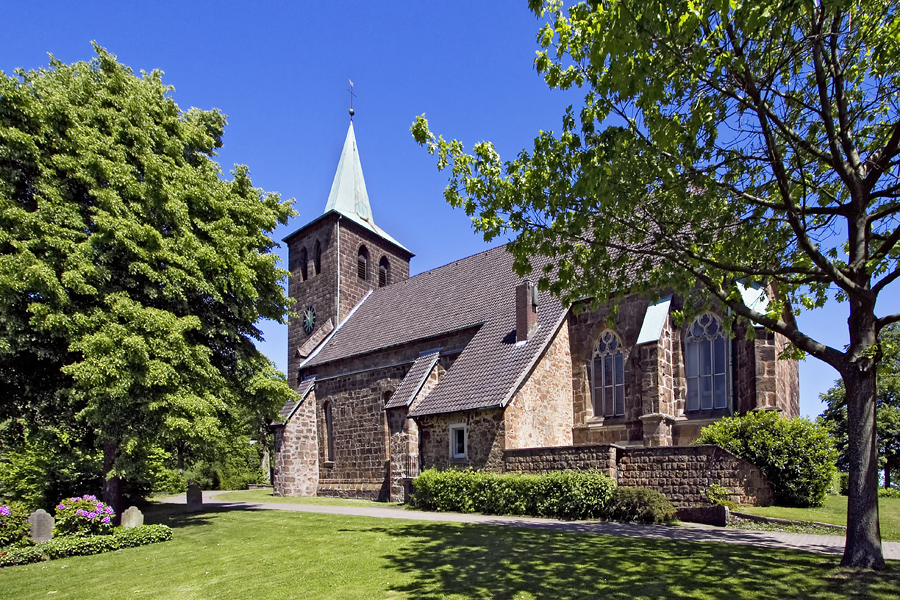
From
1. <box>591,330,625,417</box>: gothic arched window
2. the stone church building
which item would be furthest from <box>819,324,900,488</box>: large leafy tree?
<box>591,330,625,417</box>: gothic arched window

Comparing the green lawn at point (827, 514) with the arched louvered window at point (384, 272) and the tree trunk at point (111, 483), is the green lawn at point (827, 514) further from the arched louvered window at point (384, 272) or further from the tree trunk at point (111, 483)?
the arched louvered window at point (384, 272)

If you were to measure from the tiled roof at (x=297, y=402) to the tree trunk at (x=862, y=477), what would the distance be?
74.7 ft

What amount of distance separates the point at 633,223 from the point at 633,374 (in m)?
10.2

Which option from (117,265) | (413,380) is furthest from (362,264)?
(117,265)

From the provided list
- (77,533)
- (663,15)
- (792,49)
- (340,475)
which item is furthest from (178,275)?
(340,475)

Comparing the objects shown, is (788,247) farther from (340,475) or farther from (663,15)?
(340,475)

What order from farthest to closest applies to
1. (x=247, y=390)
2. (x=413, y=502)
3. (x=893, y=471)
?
(x=893, y=471) → (x=413, y=502) → (x=247, y=390)

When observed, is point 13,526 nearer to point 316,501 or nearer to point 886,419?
point 316,501

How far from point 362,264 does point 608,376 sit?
18861mm

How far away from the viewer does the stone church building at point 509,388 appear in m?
15.7

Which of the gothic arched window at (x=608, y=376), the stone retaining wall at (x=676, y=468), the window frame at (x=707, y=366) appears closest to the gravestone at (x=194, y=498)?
the stone retaining wall at (x=676, y=468)

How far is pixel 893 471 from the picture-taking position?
3288 centimetres

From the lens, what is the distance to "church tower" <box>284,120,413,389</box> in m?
32.0

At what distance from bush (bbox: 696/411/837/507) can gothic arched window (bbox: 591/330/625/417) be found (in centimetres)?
515
